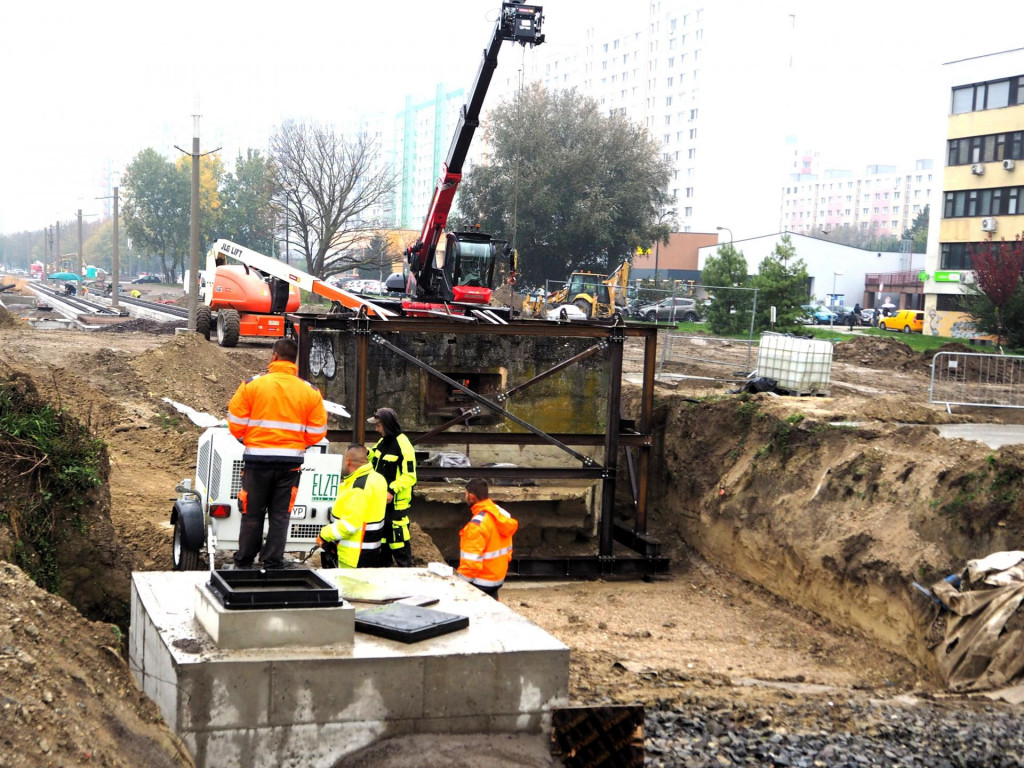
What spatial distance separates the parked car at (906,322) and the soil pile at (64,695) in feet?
150

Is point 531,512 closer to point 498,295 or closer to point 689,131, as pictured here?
point 498,295

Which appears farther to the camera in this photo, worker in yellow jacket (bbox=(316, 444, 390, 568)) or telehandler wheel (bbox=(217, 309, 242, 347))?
telehandler wheel (bbox=(217, 309, 242, 347))

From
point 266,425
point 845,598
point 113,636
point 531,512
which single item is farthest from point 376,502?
point 531,512

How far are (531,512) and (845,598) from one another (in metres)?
6.08

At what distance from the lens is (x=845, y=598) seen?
1221 cm

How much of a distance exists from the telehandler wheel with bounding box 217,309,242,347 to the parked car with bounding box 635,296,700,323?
16.6m

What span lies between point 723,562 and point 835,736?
8.15 meters

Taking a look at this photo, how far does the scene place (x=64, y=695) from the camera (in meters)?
5.08

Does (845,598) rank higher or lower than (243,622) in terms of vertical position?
lower

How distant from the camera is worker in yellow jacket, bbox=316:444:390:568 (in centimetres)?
798

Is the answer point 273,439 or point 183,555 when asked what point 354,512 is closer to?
point 273,439

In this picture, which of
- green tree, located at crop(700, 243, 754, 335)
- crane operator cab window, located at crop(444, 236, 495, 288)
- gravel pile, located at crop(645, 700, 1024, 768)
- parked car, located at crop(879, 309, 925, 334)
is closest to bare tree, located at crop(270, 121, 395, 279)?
green tree, located at crop(700, 243, 754, 335)

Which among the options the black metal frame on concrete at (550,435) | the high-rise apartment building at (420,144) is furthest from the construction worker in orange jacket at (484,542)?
the high-rise apartment building at (420,144)

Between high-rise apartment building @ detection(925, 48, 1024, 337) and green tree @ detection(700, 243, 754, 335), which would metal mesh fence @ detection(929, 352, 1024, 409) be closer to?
green tree @ detection(700, 243, 754, 335)
